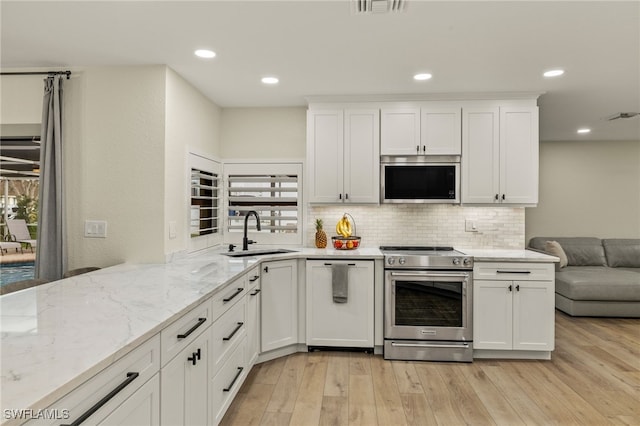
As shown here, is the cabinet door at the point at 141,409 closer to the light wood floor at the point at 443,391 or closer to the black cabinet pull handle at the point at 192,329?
A: the black cabinet pull handle at the point at 192,329

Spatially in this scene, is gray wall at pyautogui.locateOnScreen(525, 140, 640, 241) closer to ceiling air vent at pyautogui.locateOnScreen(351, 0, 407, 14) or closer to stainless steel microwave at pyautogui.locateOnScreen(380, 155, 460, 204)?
stainless steel microwave at pyautogui.locateOnScreen(380, 155, 460, 204)

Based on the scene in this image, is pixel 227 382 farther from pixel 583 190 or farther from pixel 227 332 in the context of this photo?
pixel 583 190

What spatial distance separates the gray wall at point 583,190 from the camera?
20.7 ft

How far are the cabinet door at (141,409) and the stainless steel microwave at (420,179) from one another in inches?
111

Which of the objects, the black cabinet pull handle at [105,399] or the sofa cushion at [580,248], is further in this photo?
the sofa cushion at [580,248]

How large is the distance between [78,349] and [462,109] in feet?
11.9

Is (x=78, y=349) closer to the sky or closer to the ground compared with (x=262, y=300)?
closer to the sky

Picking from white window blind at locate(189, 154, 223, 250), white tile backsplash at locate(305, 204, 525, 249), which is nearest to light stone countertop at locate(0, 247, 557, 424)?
white window blind at locate(189, 154, 223, 250)

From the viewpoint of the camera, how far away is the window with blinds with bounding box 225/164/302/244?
4.20m

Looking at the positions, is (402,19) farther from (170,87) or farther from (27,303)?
(27,303)

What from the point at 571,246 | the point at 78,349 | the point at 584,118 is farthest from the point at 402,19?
the point at 571,246

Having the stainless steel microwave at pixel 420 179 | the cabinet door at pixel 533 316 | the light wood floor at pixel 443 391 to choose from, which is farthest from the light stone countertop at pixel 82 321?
the cabinet door at pixel 533 316

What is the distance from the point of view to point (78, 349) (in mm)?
1171

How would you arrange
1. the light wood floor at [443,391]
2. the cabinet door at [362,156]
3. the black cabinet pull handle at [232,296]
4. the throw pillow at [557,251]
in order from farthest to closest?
the throw pillow at [557,251]
the cabinet door at [362,156]
the light wood floor at [443,391]
the black cabinet pull handle at [232,296]
